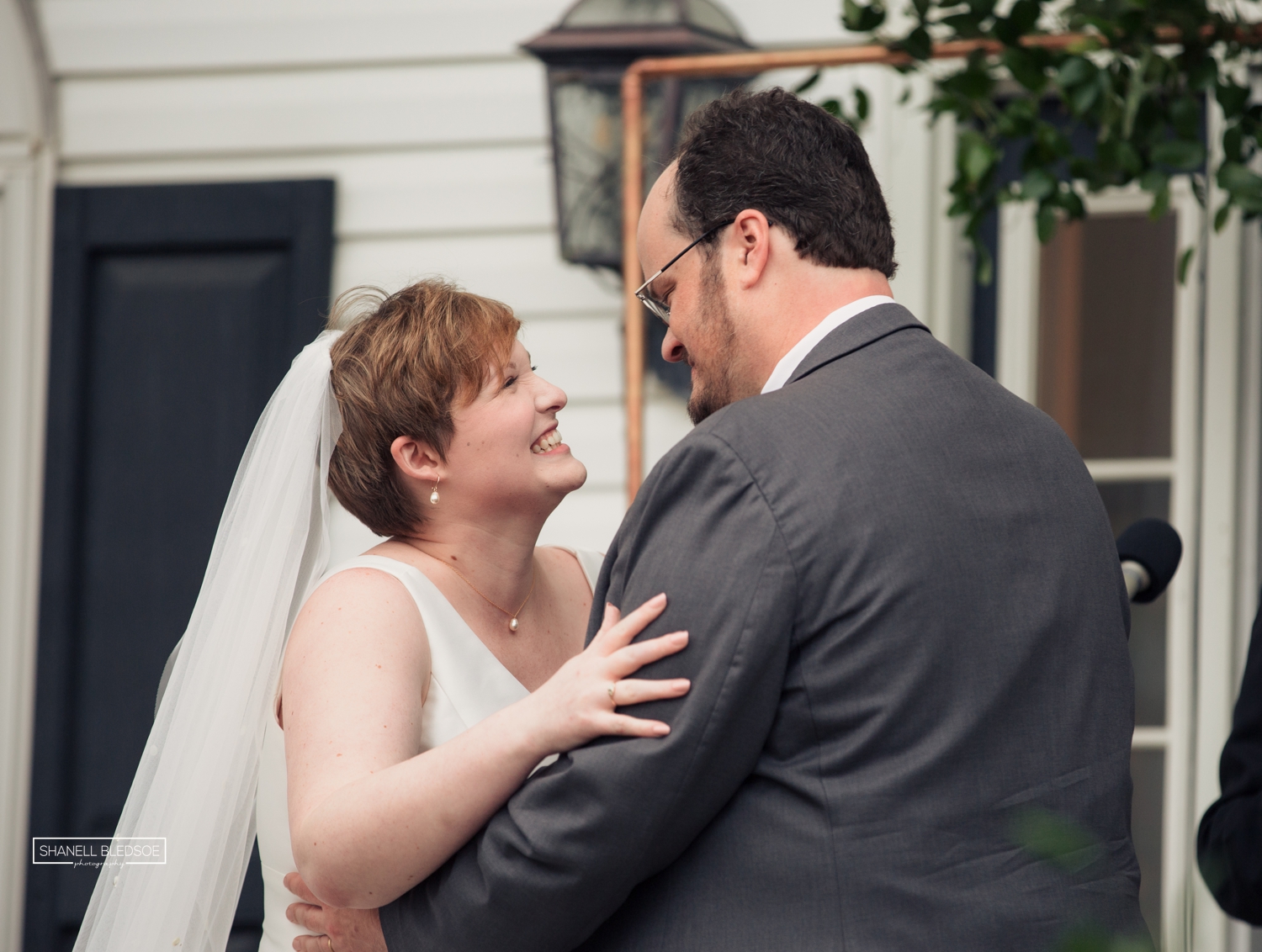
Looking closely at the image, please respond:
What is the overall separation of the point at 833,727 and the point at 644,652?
213 millimetres

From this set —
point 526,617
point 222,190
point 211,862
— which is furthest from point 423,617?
point 222,190

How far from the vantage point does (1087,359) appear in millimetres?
3504

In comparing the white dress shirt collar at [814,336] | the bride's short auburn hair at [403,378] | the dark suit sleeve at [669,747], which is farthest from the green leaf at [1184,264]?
the dark suit sleeve at [669,747]

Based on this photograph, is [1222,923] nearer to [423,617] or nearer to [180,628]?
[423,617]

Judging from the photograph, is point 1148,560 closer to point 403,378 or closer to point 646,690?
point 646,690

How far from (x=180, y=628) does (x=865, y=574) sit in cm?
293

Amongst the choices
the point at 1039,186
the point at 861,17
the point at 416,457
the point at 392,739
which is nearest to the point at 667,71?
the point at 861,17

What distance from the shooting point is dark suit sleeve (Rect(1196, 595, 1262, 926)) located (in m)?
1.78

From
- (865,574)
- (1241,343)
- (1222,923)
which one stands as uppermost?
(1241,343)

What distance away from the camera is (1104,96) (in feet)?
8.89

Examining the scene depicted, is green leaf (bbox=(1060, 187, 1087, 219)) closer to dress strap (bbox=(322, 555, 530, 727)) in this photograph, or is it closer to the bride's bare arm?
dress strap (bbox=(322, 555, 530, 727))

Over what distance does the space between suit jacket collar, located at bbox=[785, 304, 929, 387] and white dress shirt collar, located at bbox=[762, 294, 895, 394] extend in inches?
0.6

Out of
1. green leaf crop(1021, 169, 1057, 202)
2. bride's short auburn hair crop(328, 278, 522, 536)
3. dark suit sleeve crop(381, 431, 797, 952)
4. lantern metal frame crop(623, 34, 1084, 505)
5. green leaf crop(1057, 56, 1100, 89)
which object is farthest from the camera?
lantern metal frame crop(623, 34, 1084, 505)

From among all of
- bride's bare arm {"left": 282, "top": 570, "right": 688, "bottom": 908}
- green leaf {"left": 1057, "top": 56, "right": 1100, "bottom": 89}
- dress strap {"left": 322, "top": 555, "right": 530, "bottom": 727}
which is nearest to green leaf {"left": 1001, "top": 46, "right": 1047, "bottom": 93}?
green leaf {"left": 1057, "top": 56, "right": 1100, "bottom": 89}
